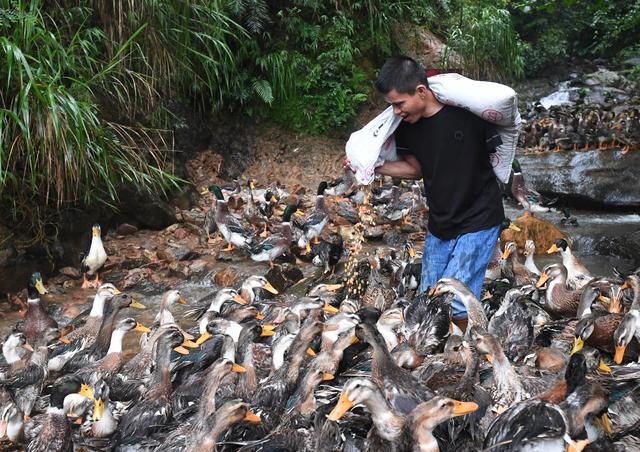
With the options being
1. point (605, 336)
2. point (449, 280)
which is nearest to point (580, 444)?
point (449, 280)

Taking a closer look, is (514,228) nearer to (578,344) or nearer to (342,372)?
(578,344)

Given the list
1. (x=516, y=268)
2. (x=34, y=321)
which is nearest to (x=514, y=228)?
(x=516, y=268)

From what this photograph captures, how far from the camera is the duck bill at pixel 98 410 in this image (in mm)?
5105

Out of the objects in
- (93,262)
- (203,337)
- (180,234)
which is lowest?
(180,234)

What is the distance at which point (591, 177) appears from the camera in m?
11.9

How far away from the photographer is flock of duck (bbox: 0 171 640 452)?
158 inches

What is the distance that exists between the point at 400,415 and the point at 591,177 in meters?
9.12

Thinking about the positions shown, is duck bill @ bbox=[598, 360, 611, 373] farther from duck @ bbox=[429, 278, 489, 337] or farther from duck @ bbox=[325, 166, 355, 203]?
duck @ bbox=[325, 166, 355, 203]

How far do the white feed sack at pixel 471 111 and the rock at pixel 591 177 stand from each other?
7407mm

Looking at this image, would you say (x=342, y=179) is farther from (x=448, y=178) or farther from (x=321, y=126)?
(x=448, y=178)

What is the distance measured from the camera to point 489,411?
4.41 metres

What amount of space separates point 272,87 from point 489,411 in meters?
9.74

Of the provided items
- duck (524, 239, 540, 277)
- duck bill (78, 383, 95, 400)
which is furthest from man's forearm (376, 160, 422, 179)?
duck (524, 239, 540, 277)

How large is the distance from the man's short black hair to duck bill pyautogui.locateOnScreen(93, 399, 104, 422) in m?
3.00
